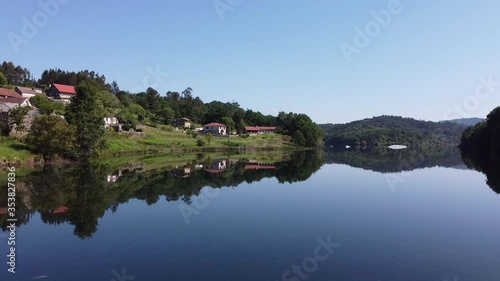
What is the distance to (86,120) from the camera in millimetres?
54375

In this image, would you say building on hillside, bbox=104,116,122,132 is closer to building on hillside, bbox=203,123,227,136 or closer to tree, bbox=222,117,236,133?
building on hillside, bbox=203,123,227,136

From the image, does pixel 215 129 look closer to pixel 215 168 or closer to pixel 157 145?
pixel 157 145

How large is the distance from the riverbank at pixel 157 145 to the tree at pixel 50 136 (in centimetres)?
130

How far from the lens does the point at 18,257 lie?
13984 millimetres

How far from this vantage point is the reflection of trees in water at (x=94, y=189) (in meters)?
21.1

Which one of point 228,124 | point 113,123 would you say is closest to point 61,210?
point 113,123

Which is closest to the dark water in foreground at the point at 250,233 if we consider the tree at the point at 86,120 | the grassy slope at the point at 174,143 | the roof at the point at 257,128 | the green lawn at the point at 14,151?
the green lawn at the point at 14,151

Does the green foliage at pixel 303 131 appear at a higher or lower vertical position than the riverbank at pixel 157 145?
higher

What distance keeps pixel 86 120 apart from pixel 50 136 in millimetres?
7719

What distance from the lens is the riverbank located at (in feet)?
152

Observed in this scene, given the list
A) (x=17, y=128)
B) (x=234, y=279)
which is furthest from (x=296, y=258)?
(x=17, y=128)

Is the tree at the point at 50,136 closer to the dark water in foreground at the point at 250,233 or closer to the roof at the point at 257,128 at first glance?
the dark water in foreground at the point at 250,233

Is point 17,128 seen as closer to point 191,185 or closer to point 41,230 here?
point 191,185

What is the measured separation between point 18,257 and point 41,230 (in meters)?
4.18
